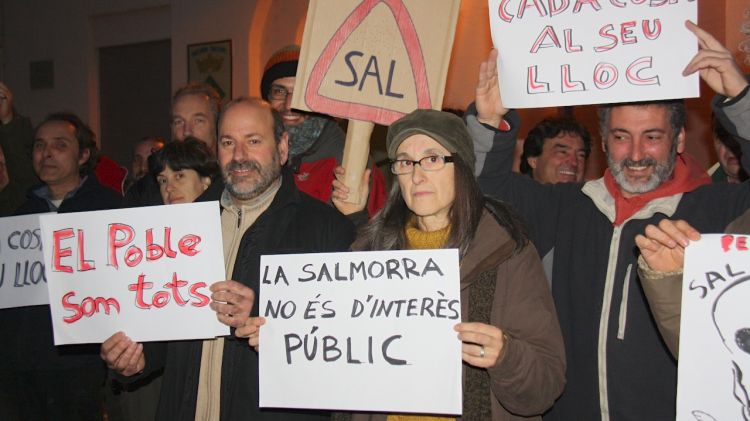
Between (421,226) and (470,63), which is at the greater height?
(470,63)

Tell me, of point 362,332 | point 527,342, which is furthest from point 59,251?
point 527,342

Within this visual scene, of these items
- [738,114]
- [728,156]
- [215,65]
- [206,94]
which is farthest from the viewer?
[215,65]

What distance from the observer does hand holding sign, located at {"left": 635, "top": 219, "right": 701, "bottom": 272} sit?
191 centimetres

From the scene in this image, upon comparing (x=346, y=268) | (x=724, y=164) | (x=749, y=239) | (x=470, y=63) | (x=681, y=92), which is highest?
(x=470, y=63)

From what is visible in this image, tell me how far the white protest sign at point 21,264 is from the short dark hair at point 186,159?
2.09 feet

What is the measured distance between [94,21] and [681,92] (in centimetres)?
918

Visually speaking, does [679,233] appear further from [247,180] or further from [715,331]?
[247,180]

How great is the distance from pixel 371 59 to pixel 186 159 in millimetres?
1223

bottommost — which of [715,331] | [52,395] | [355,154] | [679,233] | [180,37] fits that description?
[52,395]

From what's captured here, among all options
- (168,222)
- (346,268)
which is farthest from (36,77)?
(346,268)

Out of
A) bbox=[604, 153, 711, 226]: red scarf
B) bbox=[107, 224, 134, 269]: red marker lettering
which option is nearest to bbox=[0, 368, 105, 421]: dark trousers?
bbox=[107, 224, 134, 269]: red marker lettering

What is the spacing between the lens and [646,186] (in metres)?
2.59

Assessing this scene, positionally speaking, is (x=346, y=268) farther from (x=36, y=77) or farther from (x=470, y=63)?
(x=36, y=77)

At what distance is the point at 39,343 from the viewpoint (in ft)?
12.1
